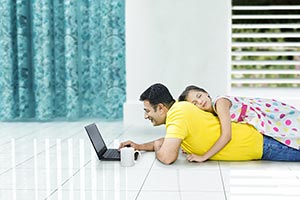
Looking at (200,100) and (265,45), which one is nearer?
(200,100)

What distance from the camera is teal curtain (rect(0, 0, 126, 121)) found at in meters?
5.80

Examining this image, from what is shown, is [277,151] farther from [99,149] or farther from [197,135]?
[99,149]

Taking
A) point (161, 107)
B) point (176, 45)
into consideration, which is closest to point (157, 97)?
point (161, 107)

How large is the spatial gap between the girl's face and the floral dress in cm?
7

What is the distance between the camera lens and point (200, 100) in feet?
11.9

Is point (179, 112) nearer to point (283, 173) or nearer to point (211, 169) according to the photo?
point (211, 169)

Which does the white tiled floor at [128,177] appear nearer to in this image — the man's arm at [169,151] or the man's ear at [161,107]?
the man's arm at [169,151]

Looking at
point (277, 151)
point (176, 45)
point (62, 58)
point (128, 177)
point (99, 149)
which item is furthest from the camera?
point (62, 58)

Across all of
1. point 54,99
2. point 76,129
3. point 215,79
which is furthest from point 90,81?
point 215,79

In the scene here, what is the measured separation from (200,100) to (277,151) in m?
0.57

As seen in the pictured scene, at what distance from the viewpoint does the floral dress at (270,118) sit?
3.54 meters

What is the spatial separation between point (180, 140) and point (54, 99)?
9.44ft

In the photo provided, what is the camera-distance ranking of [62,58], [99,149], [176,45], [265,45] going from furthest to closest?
[265,45]
[62,58]
[176,45]
[99,149]

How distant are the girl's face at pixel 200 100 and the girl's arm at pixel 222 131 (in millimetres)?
121
